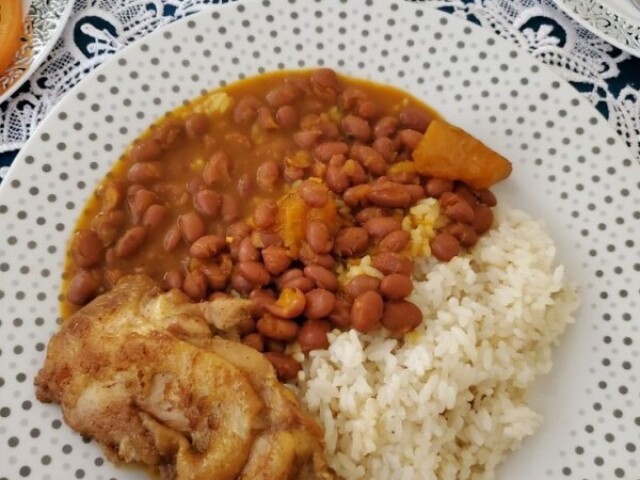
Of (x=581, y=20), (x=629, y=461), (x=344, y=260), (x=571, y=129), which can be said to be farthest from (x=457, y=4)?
(x=629, y=461)

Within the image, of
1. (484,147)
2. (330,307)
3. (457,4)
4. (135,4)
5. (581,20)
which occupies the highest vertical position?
(581,20)

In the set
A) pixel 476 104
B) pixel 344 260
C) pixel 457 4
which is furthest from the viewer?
pixel 457 4

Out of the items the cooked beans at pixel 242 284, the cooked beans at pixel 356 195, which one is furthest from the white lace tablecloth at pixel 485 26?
the cooked beans at pixel 242 284

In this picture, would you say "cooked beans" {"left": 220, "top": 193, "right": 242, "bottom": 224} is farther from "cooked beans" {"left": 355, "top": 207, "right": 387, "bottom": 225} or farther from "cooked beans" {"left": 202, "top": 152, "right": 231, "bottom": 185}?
"cooked beans" {"left": 355, "top": 207, "right": 387, "bottom": 225}

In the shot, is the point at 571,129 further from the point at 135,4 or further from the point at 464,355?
the point at 135,4

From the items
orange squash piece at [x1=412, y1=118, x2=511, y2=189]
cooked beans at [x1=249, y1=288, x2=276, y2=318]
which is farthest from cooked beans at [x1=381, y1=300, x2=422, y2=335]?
orange squash piece at [x1=412, y1=118, x2=511, y2=189]

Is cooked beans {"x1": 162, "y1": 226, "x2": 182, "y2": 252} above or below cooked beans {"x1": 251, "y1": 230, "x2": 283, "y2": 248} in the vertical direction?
below
